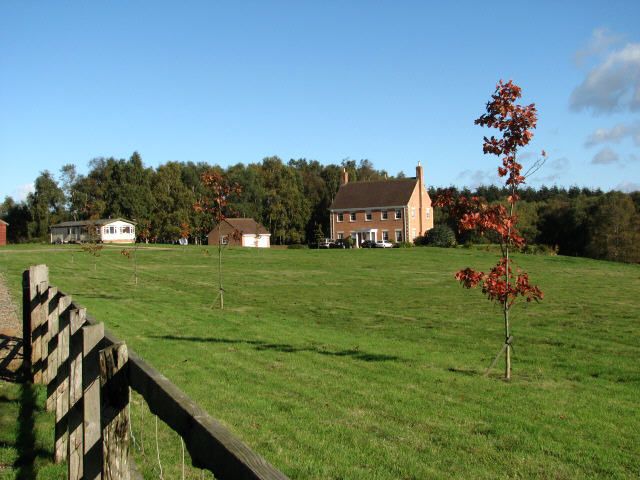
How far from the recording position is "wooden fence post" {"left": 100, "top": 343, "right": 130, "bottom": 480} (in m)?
3.31

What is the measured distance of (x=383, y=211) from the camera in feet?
267

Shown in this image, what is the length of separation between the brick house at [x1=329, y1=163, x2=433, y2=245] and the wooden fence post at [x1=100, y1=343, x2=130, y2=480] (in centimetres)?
7368

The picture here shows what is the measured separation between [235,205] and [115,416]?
82.5 metres

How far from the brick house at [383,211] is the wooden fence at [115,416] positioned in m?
72.7

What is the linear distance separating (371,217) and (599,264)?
37973 mm

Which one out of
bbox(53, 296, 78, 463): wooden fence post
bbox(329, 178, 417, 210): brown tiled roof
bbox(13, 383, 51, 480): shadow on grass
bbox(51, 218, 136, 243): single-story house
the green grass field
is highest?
bbox(329, 178, 417, 210): brown tiled roof

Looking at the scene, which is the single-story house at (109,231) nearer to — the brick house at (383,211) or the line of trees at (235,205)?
the line of trees at (235,205)

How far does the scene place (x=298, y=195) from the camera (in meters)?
100

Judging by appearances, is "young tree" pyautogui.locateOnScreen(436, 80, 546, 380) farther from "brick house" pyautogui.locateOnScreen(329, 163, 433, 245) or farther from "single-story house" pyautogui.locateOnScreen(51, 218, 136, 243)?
"single-story house" pyautogui.locateOnScreen(51, 218, 136, 243)

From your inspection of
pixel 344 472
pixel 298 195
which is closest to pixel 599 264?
pixel 344 472

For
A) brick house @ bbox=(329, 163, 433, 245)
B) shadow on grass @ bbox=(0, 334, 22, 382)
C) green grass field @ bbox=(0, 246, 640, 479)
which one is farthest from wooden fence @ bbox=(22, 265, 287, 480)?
brick house @ bbox=(329, 163, 433, 245)

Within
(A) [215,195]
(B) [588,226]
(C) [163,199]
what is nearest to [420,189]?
(B) [588,226]

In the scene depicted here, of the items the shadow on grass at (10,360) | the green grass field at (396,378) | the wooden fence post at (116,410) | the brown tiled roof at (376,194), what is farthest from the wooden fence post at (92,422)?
the brown tiled roof at (376,194)

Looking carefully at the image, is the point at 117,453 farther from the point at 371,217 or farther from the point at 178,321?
the point at 371,217
